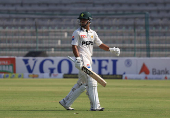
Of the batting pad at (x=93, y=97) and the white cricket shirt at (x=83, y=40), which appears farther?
the white cricket shirt at (x=83, y=40)

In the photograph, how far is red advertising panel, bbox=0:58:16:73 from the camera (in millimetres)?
19016

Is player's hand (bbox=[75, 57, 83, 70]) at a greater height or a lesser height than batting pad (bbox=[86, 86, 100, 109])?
greater

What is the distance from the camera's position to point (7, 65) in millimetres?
19078

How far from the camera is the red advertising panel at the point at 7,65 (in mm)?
19016

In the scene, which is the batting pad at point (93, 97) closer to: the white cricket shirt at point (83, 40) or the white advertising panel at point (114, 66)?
the white cricket shirt at point (83, 40)

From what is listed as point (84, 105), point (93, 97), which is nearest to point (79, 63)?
point (93, 97)

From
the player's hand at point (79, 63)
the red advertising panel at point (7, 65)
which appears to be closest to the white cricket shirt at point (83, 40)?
the player's hand at point (79, 63)

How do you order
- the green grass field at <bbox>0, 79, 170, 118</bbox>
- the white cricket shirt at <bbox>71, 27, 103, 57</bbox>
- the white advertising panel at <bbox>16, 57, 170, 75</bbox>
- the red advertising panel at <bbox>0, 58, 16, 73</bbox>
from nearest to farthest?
the green grass field at <bbox>0, 79, 170, 118</bbox>
the white cricket shirt at <bbox>71, 27, 103, 57</bbox>
the white advertising panel at <bbox>16, 57, 170, 75</bbox>
the red advertising panel at <bbox>0, 58, 16, 73</bbox>

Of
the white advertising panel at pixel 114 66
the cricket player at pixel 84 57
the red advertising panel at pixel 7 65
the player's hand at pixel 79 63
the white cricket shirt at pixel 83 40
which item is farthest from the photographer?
the red advertising panel at pixel 7 65

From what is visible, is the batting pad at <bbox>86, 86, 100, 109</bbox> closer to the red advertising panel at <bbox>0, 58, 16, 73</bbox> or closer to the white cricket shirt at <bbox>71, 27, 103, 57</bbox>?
the white cricket shirt at <bbox>71, 27, 103, 57</bbox>

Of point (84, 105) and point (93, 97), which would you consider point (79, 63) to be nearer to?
point (93, 97)

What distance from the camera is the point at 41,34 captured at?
2203 centimetres

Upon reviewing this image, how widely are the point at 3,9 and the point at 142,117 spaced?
69.9 feet

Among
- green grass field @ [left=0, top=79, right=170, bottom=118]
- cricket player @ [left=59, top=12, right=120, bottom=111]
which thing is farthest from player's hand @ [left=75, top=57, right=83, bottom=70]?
green grass field @ [left=0, top=79, right=170, bottom=118]
